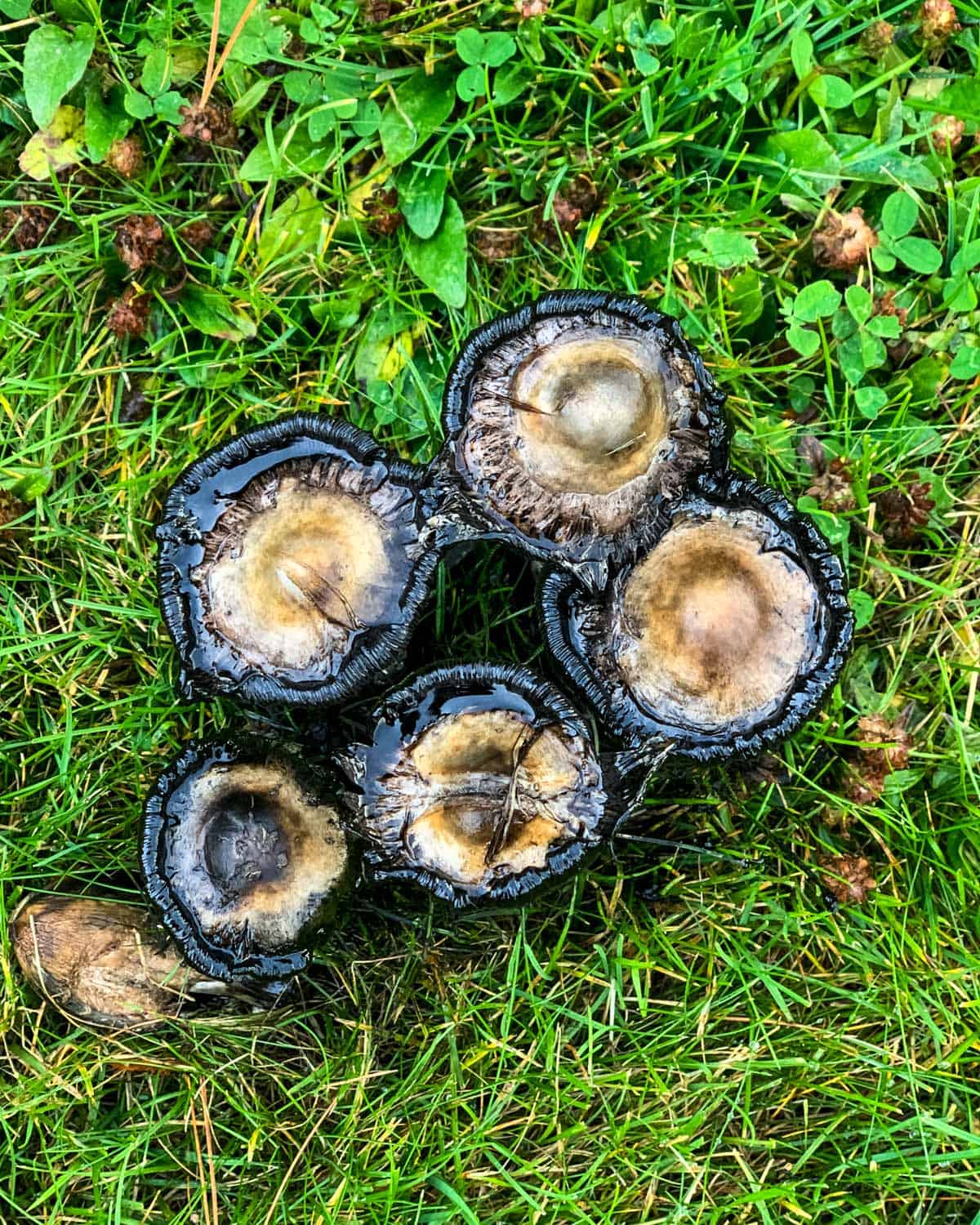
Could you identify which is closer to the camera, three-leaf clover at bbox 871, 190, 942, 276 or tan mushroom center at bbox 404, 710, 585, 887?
tan mushroom center at bbox 404, 710, 585, 887

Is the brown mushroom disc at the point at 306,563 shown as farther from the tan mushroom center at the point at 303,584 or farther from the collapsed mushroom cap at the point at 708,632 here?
the collapsed mushroom cap at the point at 708,632

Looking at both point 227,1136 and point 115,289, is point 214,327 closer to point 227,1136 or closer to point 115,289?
point 115,289

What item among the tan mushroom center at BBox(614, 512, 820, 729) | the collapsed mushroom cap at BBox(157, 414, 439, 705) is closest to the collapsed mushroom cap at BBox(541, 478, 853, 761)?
the tan mushroom center at BBox(614, 512, 820, 729)

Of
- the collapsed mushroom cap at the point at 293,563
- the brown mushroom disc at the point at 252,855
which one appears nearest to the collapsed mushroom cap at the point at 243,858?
the brown mushroom disc at the point at 252,855

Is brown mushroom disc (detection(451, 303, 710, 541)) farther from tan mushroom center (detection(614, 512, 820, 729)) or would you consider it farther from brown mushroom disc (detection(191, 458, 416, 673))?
brown mushroom disc (detection(191, 458, 416, 673))

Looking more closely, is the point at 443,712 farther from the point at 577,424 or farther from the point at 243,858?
the point at 577,424

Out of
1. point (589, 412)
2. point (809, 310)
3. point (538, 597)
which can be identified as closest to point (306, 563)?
point (538, 597)
